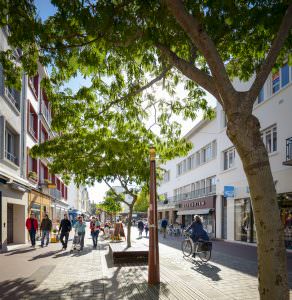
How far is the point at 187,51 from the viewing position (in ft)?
26.9

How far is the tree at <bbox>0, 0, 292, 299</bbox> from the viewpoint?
460 centimetres

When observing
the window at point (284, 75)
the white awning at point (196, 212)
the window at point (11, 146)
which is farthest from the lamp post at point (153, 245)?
the white awning at point (196, 212)

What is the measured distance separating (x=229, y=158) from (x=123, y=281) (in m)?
20.4

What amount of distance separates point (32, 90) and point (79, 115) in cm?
1566

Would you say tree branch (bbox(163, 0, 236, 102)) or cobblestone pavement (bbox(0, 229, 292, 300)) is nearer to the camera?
tree branch (bbox(163, 0, 236, 102))

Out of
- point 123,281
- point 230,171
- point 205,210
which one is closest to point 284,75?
point 230,171

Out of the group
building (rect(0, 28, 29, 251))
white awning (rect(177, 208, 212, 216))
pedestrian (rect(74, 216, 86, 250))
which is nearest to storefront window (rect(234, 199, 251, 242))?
white awning (rect(177, 208, 212, 216))

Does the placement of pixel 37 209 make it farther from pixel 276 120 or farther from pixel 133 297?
pixel 133 297

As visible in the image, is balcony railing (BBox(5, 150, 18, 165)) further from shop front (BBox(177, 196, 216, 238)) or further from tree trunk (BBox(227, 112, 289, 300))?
shop front (BBox(177, 196, 216, 238))

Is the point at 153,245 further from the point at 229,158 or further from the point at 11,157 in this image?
the point at 229,158

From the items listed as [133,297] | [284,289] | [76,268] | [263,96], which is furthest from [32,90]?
[284,289]

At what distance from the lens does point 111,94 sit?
9.60 metres

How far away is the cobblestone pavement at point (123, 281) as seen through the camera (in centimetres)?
764

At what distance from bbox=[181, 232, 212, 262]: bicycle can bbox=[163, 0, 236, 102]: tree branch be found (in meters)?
8.71
